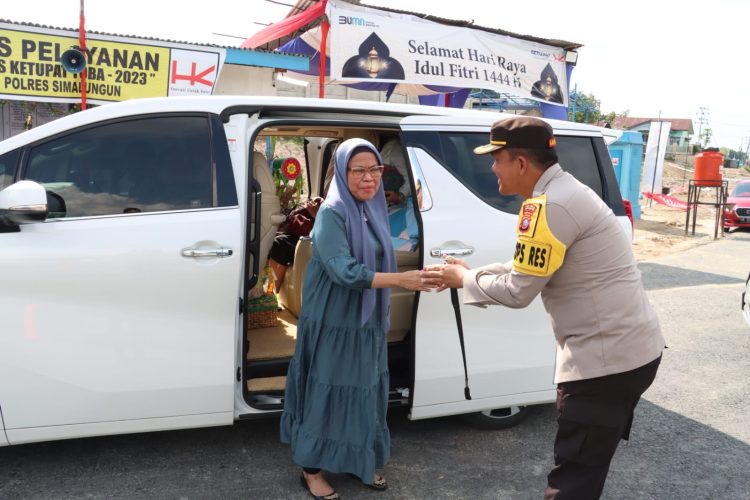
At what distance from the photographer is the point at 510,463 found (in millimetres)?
3287

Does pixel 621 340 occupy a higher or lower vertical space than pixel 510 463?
higher

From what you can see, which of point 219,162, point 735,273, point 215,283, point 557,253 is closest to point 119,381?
point 215,283

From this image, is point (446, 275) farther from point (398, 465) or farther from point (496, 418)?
point (496, 418)

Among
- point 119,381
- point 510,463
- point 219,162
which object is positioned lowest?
point 510,463

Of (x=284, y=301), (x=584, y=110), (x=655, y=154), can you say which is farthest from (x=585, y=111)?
(x=284, y=301)

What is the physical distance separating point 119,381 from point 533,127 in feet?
6.81

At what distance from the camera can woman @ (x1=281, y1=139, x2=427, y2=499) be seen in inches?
103

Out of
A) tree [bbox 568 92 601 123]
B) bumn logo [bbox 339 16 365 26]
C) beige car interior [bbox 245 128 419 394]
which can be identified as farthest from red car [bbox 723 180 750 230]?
beige car interior [bbox 245 128 419 394]

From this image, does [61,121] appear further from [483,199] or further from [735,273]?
[735,273]

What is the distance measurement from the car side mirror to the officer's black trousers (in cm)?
221

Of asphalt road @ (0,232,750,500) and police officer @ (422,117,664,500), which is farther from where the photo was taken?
asphalt road @ (0,232,750,500)

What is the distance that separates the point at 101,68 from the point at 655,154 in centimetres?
1738

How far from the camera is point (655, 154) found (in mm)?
19734

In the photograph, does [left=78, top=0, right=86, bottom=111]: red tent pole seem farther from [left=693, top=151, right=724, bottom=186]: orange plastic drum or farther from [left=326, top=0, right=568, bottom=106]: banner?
[left=693, top=151, right=724, bottom=186]: orange plastic drum
